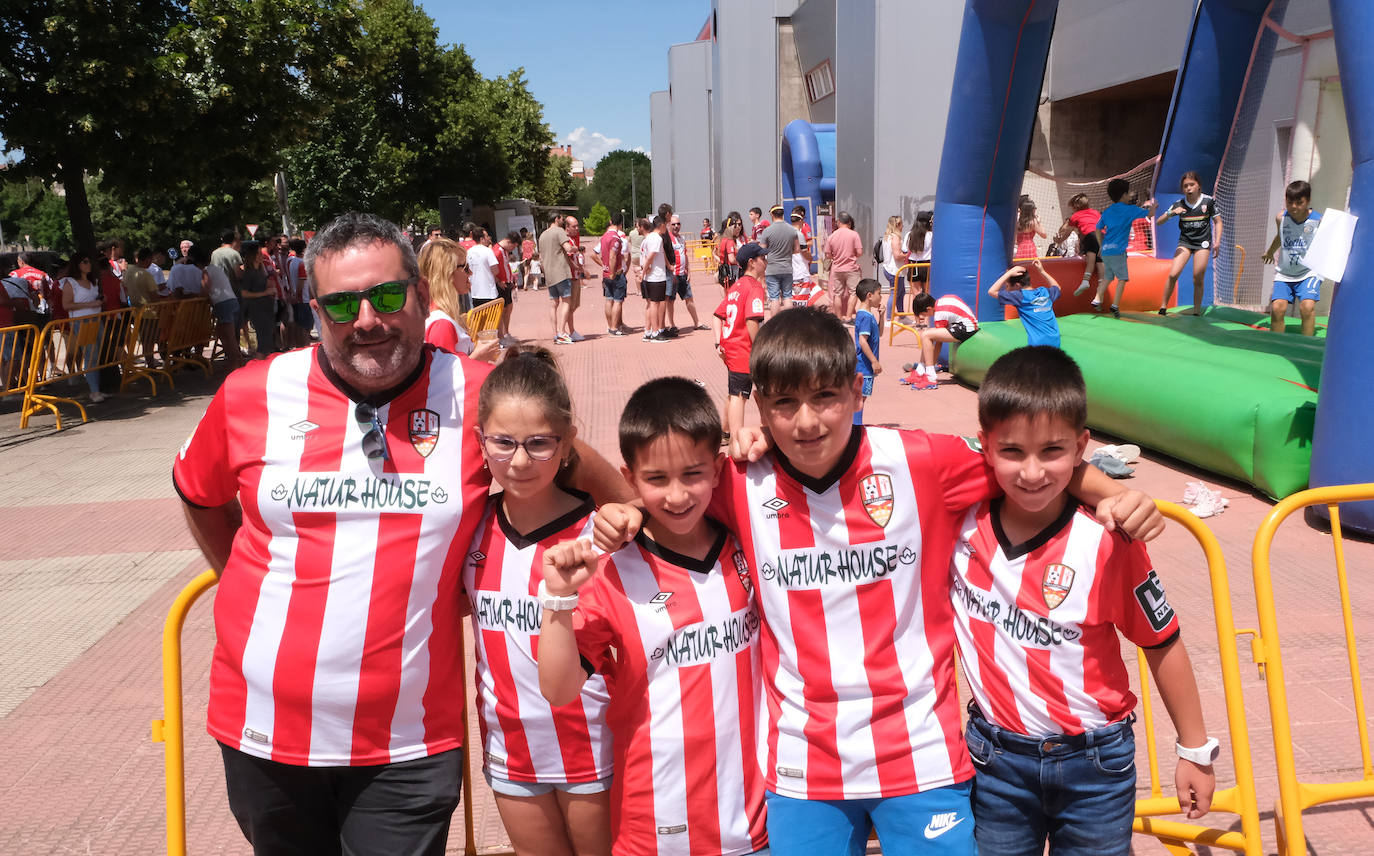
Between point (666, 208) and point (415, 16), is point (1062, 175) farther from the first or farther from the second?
point (415, 16)

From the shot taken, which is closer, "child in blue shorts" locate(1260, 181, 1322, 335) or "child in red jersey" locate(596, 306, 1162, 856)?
"child in red jersey" locate(596, 306, 1162, 856)

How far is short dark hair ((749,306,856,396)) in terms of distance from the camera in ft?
6.79

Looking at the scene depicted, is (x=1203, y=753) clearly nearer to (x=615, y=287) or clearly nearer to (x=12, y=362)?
(x=12, y=362)

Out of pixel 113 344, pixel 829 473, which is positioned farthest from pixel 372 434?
pixel 113 344

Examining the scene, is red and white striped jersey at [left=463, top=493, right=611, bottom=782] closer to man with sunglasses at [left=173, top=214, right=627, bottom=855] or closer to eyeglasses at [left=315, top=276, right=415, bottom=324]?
man with sunglasses at [left=173, top=214, right=627, bottom=855]

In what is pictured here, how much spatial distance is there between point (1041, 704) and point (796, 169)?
25992mm

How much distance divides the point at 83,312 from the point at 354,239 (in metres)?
12.1

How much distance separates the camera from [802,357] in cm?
207

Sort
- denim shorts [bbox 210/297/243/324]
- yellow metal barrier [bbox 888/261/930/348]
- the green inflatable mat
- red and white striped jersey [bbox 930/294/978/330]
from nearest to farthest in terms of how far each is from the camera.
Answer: the green inflatable mat → red and white striped jersey [bbox 930/294/978/330] → denim shorts [bbox 210/297/243/324] → yellow metal barrier [bbox 888/261/930/348]

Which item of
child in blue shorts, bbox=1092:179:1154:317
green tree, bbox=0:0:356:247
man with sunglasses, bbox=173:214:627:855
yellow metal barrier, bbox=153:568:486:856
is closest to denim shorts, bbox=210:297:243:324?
green tree, bbox=0:0:356:247

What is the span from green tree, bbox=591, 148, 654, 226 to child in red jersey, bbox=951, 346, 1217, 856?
4523 inches

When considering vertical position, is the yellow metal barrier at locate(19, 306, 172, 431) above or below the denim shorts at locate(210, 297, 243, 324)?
below

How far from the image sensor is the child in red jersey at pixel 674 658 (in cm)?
205

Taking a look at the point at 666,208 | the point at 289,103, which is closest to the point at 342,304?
the point at 289,103
